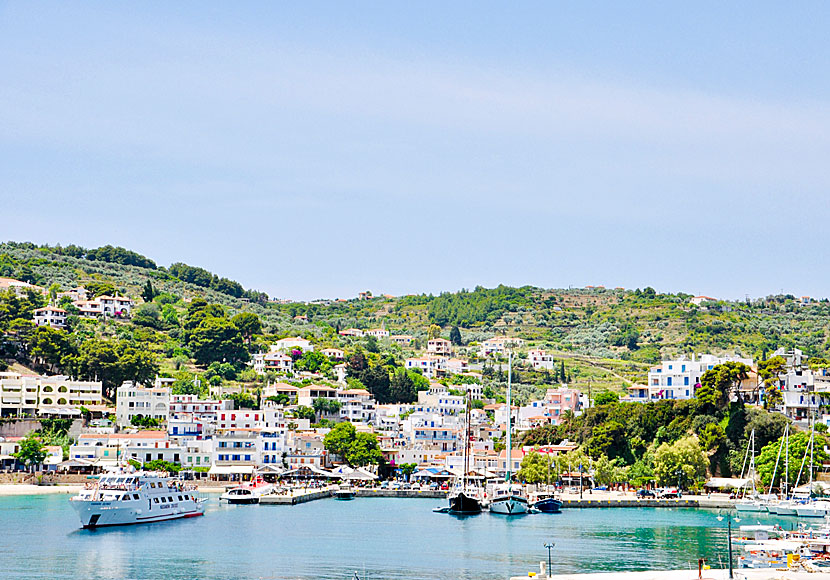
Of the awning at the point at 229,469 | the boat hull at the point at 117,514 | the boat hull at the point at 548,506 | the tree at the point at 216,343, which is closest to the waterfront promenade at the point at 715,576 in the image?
the boat hull at the point at 117,514

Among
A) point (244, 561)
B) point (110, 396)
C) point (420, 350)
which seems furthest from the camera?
point (420, 350)

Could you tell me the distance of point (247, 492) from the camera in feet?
280

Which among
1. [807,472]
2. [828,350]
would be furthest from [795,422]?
[828,350]

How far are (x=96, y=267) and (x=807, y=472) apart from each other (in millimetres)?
131248

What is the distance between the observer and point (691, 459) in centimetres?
8625

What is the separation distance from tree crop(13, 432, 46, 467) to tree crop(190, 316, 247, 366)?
41.1 metres

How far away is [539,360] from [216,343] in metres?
46.6

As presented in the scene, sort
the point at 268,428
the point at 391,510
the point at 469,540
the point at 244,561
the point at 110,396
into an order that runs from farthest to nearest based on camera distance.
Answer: the point at 110,396 → the point at 268,428 → the point at 391,510 → the point at 469,540 → the point at 244,561

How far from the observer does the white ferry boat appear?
6228cm

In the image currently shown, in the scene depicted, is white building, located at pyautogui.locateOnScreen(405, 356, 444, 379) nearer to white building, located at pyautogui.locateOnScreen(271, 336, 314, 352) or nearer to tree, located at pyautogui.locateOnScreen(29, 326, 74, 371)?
white building, located at pyautogui.locateOnScreen(271, 336, 314, 352)

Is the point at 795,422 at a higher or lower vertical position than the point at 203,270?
lower

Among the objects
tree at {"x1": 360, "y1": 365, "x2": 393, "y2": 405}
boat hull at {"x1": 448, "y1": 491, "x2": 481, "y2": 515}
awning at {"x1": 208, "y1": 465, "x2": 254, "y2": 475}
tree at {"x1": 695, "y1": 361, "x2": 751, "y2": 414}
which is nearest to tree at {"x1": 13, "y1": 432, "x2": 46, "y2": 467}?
awning at {"x1": 208, "y1": 465, "x2": 254, "y2": 475}

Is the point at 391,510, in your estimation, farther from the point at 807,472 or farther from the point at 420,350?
the point at 420,350

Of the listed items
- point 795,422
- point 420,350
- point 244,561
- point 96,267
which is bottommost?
point 244,561
